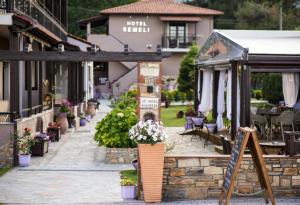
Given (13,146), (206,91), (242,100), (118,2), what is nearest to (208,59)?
(206,91)

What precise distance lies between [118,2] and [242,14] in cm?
1398

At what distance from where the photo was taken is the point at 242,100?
52.5 feet

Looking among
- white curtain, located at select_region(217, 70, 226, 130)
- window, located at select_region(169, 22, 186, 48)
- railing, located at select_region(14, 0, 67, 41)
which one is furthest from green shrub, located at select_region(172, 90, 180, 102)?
white curtain, located at select_region(217, 70, 226, 130)

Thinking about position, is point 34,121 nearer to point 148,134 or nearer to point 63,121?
point 63,121

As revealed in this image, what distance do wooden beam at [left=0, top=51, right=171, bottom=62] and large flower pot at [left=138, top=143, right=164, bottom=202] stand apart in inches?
146

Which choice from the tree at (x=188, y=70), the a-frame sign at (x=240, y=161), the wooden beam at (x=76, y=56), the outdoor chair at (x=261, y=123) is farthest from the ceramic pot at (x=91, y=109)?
the a-frame sign at (x=240, y=161)

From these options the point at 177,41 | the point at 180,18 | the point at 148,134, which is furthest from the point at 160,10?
the point at 148,134

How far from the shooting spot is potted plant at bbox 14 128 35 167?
1467 cm

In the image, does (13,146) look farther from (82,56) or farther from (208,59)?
(208,59)

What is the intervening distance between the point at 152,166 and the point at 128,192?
79 centimetres

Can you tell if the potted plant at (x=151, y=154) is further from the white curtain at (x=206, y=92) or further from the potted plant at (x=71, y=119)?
the potted plant at (x=71, y=119)

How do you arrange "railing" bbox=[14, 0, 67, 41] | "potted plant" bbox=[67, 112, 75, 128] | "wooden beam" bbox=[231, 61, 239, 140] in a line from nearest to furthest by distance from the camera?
"wooden beam" bbox=[231, 61, 239, 140]
"railing" bbox=[14, 0, 67, 41]
"potted plant" bbox=[67, 112, 75, 128]

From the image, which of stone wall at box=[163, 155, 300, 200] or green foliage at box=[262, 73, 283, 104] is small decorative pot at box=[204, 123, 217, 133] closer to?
stone wall at box=[163, 155, 300, 200]

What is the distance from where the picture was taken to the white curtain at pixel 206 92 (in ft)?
71.5
